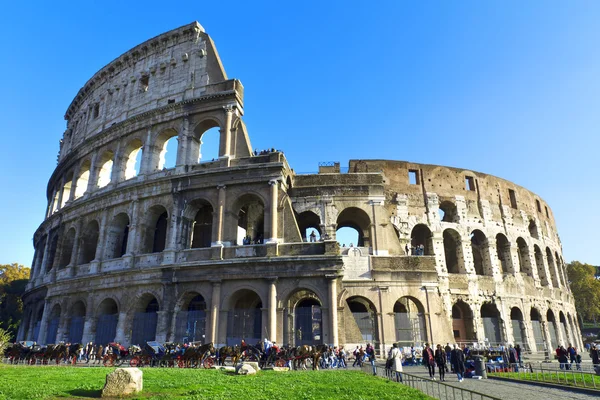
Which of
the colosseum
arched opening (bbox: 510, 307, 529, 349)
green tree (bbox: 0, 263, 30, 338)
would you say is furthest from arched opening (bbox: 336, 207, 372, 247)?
green tree (bbox: 0, 263, 30, 338)

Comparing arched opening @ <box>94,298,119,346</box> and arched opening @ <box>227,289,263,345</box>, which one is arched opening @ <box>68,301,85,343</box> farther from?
arched opening @ <box>227,289,263,345</box>

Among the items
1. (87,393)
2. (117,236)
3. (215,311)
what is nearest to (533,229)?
(215,311)

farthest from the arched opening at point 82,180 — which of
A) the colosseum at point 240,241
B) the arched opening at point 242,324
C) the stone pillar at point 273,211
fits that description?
the arched opening at point 242,324

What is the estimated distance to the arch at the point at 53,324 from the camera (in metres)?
22.2

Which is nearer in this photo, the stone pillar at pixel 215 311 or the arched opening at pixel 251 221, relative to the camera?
the stone pillar at pixel 215 311

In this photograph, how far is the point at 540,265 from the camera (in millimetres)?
29391

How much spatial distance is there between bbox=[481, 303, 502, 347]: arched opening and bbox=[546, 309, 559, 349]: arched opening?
5472 mm

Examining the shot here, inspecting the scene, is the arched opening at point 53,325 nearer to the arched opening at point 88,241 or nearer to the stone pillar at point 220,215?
the arched opening at point 88,241

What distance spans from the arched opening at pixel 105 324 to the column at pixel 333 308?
35.3 feet

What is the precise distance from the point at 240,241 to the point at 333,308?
7.14 meters

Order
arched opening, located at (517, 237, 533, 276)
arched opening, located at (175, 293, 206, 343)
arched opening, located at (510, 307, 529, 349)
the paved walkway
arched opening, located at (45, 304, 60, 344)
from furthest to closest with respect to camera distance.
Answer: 1. arched opening, located at (517, 237, 533, 276)
2. arched opening, located at (510, 307, 529, 349)
3. arched opening, located at (45, 304, 60, 344)
4. arched opening, located at (175, 293, 206, 343)
5. the paved walkway

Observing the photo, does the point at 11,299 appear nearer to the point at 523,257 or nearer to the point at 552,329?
the point at 523,257

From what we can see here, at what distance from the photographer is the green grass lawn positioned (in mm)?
7359

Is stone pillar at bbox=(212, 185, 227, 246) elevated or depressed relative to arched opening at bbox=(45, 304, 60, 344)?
elevated
